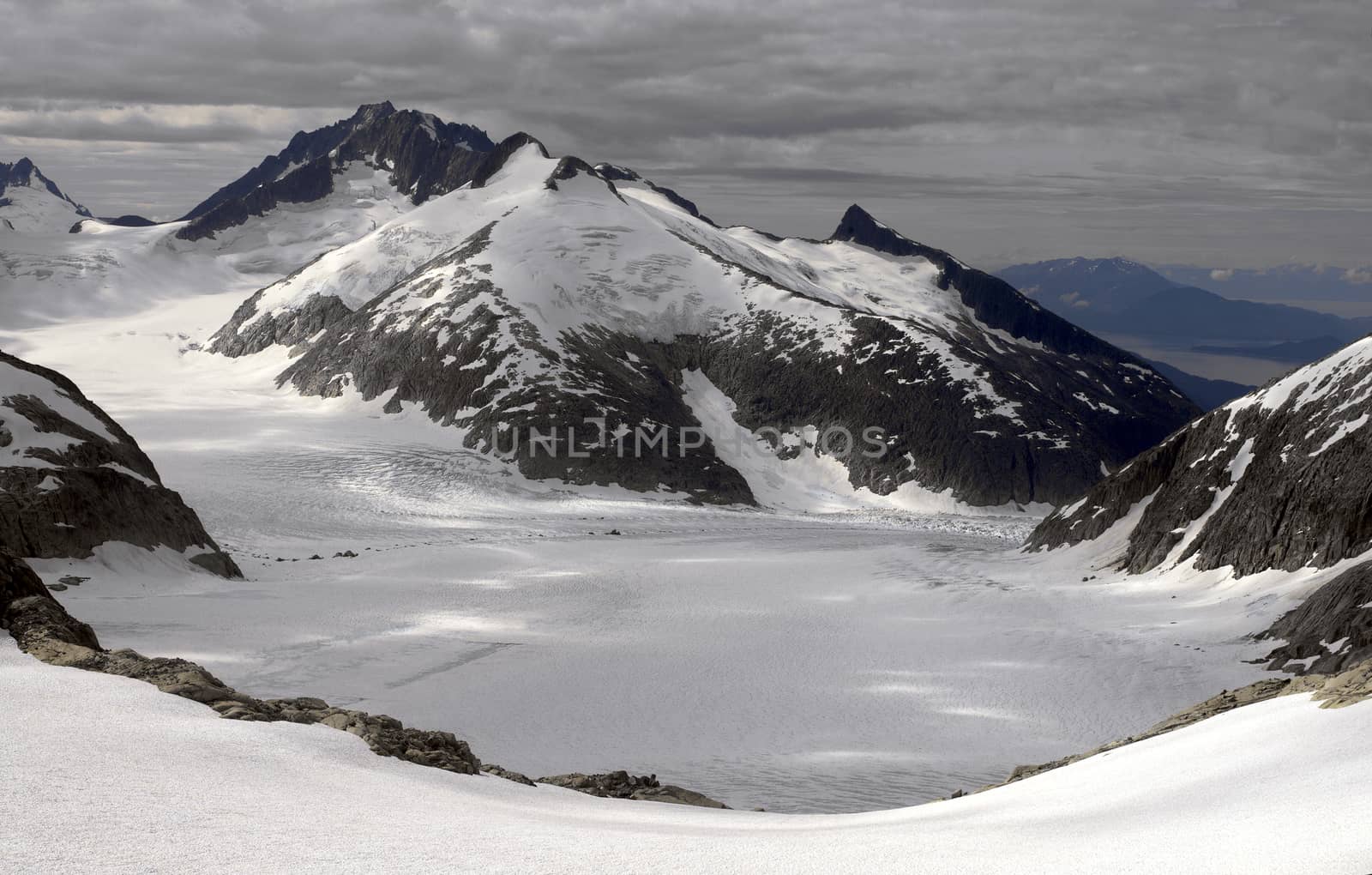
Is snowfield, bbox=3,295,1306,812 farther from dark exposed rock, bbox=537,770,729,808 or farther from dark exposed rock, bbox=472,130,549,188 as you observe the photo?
dark exposed rock, bbox=472,130,549,188

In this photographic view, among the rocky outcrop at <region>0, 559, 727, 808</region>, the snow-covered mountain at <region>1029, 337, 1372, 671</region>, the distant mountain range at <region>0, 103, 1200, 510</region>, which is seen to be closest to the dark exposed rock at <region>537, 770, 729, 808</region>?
the rocky outcrop at <region>0, 559, 727, 808</region>

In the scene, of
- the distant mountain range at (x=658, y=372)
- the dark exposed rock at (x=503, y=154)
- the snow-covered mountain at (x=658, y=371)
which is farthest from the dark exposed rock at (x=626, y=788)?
the dark exposed rock at (x=503, y=154)

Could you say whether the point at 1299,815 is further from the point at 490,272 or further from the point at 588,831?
the point at 490,272

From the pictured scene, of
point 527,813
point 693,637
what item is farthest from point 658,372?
point 527,813

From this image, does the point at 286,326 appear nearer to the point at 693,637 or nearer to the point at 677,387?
the point at 677,387

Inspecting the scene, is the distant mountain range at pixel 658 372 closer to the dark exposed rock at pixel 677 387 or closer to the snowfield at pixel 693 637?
the dark exposed rock at pixel 677 387
